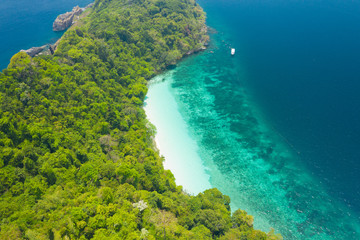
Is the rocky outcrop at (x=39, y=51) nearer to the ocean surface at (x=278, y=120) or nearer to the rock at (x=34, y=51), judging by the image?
the rock at (x=34, y=51)

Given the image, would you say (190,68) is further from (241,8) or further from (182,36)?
(241,8)

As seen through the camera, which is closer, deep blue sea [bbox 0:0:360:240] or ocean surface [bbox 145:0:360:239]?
ocean surface [bbox 145:0:360:239]

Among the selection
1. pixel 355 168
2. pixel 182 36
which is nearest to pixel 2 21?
pixel 182 36

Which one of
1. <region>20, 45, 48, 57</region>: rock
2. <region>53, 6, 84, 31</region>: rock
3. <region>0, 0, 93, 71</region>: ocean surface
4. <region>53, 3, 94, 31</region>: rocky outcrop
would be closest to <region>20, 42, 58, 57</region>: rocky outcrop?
<region>20, 45, 48, 57</region>: rock

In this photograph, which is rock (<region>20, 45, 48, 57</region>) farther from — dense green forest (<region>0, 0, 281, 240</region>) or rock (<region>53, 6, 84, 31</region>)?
dense green forest (<region>0, 0, 281, 240</region>)

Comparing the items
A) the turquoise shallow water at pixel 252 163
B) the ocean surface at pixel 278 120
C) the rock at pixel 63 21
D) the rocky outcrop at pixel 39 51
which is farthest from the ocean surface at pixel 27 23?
the turquoise shallow water at pixel 252 163
